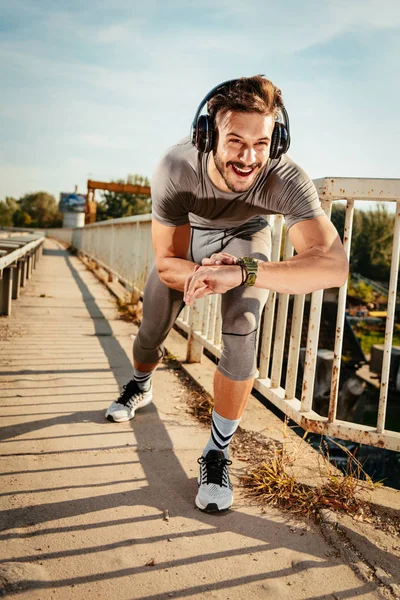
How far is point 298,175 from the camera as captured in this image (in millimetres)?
2270

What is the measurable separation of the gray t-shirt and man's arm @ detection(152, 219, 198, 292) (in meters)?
0.04

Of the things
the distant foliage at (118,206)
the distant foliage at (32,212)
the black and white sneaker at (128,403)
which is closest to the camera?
the black and white sneaker at (128,403)

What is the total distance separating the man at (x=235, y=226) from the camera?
211 cm

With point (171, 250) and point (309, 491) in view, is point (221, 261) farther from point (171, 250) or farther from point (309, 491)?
point (309, 491)

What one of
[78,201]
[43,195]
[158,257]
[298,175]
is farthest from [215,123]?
[43,195]

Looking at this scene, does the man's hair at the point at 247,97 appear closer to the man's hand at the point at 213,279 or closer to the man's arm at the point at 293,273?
the man's arm at the point at 293,273

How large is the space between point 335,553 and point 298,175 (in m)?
1.60

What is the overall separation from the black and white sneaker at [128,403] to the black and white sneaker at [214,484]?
2.58ft

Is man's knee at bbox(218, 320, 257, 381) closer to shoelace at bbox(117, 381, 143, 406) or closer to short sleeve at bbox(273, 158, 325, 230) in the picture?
short sleeve at bbox(273, 158, 325, 230)

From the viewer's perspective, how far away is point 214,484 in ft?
7.05

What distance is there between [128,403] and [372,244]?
4708 cm

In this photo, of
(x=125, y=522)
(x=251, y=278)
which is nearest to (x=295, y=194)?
(x=251, y=278)

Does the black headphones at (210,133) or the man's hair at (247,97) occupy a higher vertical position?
the man's hair at (247,97)

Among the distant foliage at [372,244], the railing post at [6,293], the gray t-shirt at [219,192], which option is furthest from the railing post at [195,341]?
the distant foliage at [372,244]
